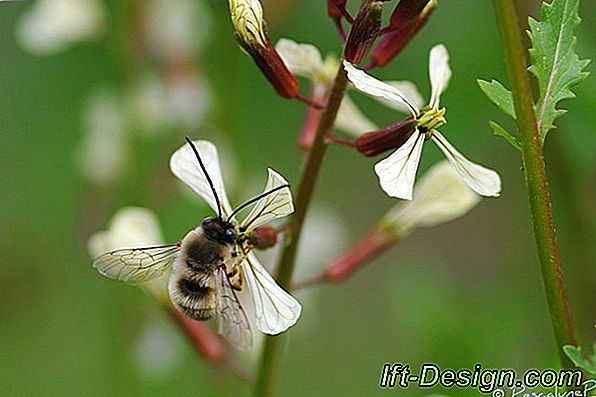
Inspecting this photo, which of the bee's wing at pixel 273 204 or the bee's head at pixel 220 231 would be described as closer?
the bee's wing at pixel 273 204

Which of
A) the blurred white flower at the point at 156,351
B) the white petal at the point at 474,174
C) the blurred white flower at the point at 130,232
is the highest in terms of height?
the white petal at the point at 474,174

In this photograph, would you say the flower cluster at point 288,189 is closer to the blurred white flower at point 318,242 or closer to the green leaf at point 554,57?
the green leaf at point 554,57

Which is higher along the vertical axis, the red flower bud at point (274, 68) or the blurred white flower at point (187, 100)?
the red flower bud at point (274, 68)

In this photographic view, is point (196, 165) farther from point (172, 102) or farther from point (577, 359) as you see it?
point (172, 102)

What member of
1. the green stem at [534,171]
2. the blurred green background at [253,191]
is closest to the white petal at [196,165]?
the green stem at [534,171]

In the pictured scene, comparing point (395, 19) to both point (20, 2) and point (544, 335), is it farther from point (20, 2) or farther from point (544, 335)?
point (20, 2)
